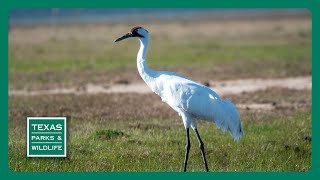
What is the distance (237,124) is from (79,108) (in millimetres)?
6310

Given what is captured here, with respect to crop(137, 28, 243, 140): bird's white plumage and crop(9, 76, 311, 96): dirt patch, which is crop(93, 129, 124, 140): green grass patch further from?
crop(9, 76, 311, 96): dirt patch

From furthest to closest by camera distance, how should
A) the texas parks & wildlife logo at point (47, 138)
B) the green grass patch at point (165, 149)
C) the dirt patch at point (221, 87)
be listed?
the dirt patch at point (221, 87) < the green grass patch at point (165, 149) < the texas parks & wildlife logo at point (47, 138)

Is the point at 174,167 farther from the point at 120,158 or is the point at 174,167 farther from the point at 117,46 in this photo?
the point at 117,46

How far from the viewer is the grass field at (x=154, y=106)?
12.8 meters

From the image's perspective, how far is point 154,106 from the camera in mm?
18297

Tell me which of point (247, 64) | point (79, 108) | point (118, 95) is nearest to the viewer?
point (79, 108)

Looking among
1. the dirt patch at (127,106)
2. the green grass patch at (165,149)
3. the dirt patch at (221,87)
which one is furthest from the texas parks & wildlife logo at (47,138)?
the dirt patch at (221,87)

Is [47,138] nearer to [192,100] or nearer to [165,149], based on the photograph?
[165,149]

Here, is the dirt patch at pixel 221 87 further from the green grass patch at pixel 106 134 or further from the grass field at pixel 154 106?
the green grass patch at pixel 106 134

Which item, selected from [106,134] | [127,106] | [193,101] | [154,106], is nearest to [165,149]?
[106,134]

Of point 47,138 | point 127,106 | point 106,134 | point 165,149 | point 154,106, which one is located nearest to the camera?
point 47,138

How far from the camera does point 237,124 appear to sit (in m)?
12.2

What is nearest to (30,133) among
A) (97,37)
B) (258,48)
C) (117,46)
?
(258,48)

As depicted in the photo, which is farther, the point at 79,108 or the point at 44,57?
the point at 44,57
